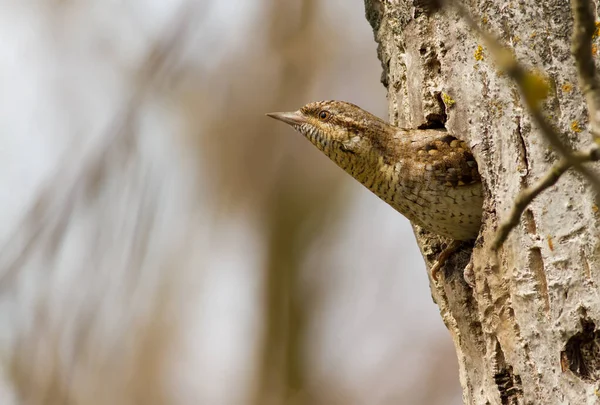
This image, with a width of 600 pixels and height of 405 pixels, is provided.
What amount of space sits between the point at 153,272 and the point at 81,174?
108 inches

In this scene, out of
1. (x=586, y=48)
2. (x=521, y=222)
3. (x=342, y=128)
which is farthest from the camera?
(x=342, y=128)

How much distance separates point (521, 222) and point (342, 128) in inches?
45.0

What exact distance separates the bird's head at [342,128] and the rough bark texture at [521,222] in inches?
9.1

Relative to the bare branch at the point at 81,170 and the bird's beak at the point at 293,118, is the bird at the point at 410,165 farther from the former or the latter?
the bare branch at the point at 81,170

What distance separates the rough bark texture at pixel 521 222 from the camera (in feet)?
8.43

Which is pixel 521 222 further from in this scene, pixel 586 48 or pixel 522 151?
pixel 586 48

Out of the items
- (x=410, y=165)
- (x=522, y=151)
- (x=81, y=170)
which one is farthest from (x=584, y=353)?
(x=81, y=170)

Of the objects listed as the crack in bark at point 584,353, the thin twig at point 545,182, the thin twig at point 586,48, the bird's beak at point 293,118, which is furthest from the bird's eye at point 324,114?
the thin twig at point 586,48

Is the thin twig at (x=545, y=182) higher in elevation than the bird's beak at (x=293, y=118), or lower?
lower

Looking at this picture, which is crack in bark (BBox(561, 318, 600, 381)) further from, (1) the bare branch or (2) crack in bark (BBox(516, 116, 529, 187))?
(1) the bare branch

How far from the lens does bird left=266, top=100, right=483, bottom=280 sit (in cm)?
320

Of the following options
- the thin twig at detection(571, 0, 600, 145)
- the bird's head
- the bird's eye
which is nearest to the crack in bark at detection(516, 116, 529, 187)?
the bird's head

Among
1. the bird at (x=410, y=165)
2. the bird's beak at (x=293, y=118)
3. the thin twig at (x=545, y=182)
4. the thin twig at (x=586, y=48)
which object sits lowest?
the thin twig at (x=545, y=182)

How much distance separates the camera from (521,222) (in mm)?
2764
